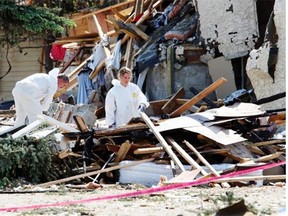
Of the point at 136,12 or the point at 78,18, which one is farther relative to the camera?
the point at 78,18

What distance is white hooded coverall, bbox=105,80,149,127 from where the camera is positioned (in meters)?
12.1

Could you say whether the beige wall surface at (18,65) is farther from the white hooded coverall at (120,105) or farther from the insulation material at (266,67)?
the white hooded coverall at (120,105)

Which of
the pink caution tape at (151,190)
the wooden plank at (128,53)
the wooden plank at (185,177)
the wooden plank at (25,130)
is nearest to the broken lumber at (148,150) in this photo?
the wooden plank at (185,177)

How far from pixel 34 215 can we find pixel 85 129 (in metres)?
4.08

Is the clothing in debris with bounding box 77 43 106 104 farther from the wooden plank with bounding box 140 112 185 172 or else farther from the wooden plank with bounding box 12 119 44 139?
the wooden plank with bounding box 140 112 185 172

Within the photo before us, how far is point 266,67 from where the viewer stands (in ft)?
42.1

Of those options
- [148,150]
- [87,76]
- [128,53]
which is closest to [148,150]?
[148,150]

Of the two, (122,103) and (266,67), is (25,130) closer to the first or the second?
(122,103)

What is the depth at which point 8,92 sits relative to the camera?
27953mm

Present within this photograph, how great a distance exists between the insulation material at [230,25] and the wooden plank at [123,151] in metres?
6.01

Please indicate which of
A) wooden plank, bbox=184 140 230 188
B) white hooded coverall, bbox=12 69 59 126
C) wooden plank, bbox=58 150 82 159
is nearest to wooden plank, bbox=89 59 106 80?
white hooded coverall, bbox=12 69 59 126

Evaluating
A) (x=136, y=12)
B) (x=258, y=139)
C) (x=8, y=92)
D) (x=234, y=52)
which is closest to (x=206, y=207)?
(x=258, y=139)

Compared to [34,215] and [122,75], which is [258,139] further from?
[34,215]

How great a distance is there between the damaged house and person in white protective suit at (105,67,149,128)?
617 mm
